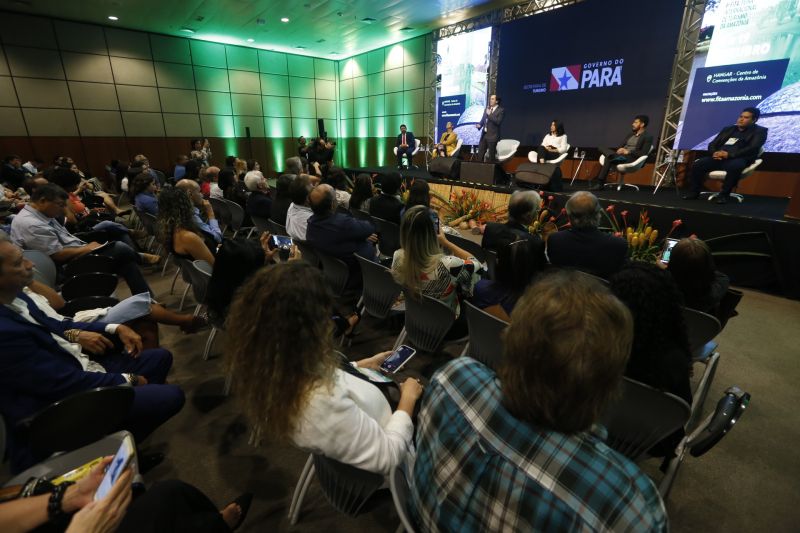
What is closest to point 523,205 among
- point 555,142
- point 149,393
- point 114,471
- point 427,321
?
point 427,321

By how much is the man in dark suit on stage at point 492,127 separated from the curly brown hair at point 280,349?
7779mm

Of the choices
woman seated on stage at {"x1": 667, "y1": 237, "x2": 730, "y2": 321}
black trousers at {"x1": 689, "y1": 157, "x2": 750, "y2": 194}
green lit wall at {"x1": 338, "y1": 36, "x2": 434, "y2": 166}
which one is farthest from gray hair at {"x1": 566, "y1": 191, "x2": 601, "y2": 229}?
green lit wall at {"x1": 338, "y1": 36, "x2": 434, "y2": 166}

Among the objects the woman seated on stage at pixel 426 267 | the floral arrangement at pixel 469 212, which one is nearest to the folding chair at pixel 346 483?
the woman seated on stage at pixel 426 267

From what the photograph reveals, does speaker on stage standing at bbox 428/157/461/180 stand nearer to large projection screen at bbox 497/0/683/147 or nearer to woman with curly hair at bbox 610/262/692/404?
large projection screen at bbox 497/0/683/147

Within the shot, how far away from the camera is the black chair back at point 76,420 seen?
3.72 feet

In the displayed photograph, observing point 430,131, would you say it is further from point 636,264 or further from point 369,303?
point 636,264

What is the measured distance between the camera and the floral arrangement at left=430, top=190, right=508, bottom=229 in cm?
586

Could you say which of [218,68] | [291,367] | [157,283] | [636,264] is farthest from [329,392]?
[218,68]

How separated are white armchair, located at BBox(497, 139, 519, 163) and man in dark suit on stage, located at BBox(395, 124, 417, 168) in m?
2.86

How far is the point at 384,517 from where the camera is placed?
161 centimetres

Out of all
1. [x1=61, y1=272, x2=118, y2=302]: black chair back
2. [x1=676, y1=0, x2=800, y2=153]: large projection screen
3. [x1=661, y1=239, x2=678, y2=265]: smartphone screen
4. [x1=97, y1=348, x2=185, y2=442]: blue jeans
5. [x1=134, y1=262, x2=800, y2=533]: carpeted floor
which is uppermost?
[x1=676, y1=0, x2=800, y2=153]: large projection screen

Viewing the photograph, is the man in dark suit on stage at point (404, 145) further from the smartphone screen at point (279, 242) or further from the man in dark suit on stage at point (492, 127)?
the smartphone screen at point (279, 242)

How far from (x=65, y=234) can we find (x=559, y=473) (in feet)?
13.0

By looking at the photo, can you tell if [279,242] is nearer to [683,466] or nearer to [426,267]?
[426,267]
